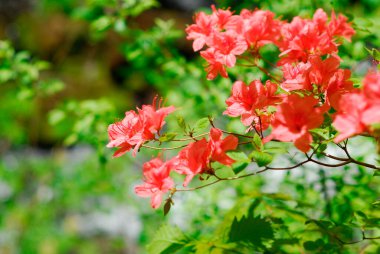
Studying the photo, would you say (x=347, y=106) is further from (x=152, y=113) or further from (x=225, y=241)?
(x=225, y=241)

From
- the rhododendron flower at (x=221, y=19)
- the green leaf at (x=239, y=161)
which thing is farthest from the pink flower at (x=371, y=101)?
the rhododendron flower at (x=221, y=19)

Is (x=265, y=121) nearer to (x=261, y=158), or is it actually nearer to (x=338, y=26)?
(x=261, y=158)

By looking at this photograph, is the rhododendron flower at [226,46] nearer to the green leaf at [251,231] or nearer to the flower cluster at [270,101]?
the flower cluster at [270,101]

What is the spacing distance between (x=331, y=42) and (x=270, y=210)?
499 mm

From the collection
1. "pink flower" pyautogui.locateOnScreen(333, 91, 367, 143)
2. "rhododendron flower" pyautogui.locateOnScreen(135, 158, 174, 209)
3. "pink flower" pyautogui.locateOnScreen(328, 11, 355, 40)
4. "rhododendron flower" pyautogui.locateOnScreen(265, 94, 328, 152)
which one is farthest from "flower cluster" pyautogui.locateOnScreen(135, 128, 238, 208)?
"pink flower" pyautogui.locateOnScreen(328, 11, 355, 40)

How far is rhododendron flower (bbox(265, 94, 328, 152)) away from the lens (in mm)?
788

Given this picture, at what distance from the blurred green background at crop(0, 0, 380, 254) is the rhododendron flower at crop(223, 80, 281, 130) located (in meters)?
0.28

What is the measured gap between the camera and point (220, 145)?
90 cm

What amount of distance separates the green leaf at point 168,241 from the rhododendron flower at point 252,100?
1.31 ft

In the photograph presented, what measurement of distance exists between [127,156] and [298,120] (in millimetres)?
1620

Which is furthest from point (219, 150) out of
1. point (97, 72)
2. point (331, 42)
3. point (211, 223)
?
point (97, 72)

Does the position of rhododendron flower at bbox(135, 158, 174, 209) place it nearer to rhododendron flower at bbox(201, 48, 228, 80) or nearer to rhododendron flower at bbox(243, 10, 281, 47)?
rhododendron flower at bbox(201, 48, 228, 80)

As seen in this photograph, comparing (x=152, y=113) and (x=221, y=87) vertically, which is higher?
(x=152, y=113)

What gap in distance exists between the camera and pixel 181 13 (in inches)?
277
